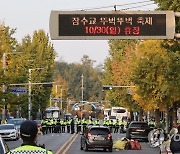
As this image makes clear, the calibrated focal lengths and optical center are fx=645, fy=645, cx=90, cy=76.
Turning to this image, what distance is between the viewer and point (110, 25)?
26.1 metres

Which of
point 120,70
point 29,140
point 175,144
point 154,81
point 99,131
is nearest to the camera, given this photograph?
point 29,140

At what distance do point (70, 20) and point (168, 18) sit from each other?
4058mm

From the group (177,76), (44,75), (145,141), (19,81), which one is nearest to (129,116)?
(44,75)

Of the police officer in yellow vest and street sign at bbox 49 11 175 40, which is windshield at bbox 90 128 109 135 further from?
the police officer in yellow vest

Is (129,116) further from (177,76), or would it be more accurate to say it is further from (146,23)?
(146,23)

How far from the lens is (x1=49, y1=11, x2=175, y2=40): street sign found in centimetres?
2591

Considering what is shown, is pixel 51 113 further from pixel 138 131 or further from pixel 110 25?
pixel 110 25

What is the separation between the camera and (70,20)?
26609 millimetres

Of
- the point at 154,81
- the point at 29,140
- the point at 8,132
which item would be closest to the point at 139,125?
the point at 154,81

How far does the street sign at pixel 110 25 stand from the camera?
25.9 m

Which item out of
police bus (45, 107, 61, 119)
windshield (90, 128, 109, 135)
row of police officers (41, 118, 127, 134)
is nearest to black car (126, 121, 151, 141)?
windshield (90, 128, 109, 135)

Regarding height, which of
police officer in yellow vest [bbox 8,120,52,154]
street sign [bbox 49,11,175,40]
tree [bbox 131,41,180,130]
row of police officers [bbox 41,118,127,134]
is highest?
street sign [bbox 49,11,175,40]

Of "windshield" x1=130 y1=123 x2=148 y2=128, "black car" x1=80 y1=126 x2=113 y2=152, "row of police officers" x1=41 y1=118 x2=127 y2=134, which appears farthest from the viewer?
"row of police officers" x1=41 y1=118 x2=127 y2=134

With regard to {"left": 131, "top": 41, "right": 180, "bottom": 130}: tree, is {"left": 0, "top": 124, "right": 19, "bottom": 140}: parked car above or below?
below
